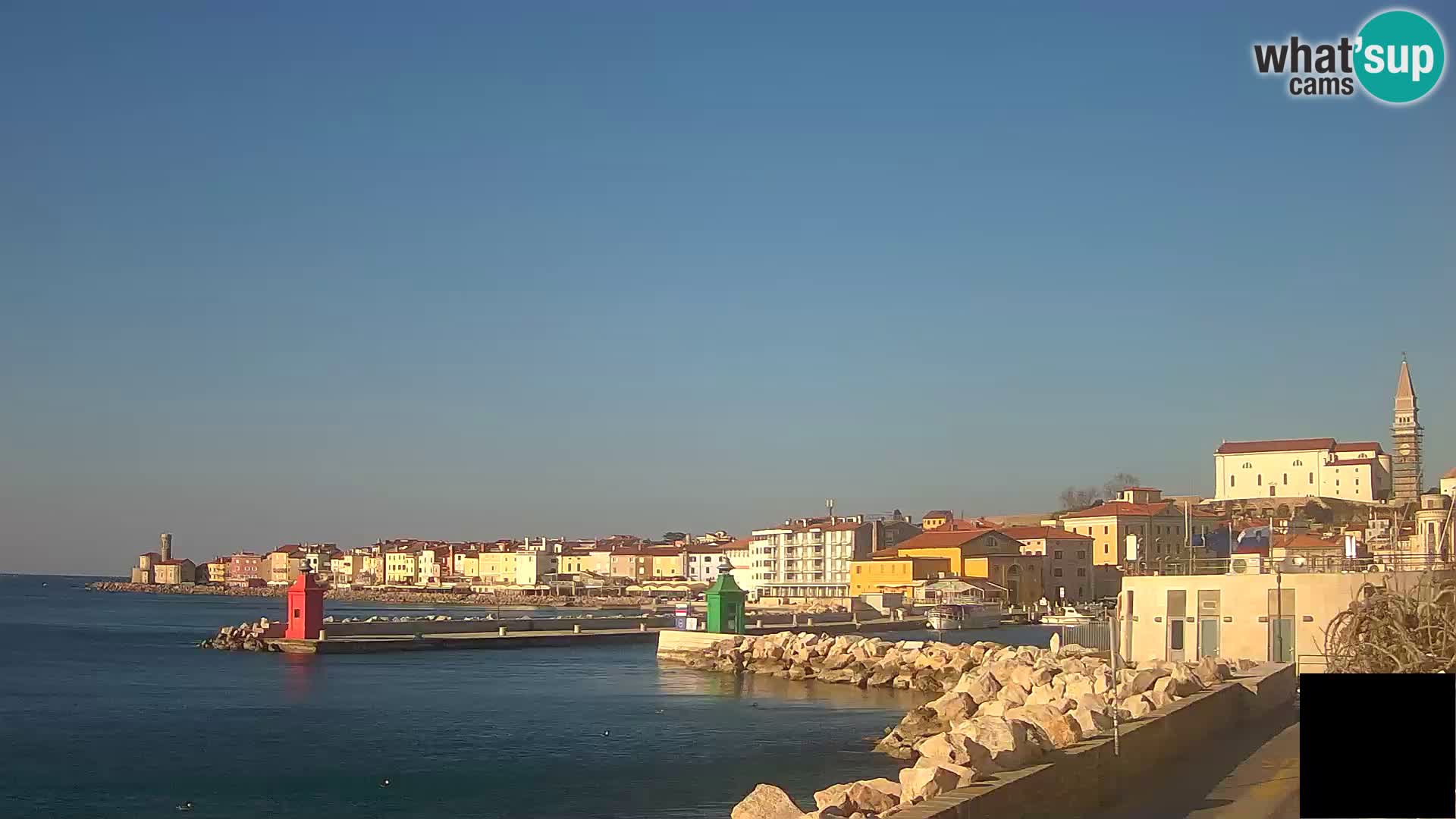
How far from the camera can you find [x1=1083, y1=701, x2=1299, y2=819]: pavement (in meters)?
10.4

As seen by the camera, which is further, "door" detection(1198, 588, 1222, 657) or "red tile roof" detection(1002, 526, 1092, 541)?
"red tile roof" detection(1002, 526, 1092, 541)

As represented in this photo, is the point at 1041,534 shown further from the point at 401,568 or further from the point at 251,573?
the point at 251,573

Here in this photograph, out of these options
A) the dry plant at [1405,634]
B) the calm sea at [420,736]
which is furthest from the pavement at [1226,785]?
the calm sea at [420,736]

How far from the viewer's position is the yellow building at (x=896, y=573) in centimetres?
8250

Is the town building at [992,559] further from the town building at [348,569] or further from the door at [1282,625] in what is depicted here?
the town building at [348,569]

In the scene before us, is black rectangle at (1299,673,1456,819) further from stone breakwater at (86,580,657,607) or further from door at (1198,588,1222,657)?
stone breakwater at (86,580,657,607)

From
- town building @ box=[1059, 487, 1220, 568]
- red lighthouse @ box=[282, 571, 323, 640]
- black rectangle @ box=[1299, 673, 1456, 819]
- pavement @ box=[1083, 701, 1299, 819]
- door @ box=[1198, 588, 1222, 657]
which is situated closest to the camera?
black rectangle @ box=[1299, 673, 1456, 819]

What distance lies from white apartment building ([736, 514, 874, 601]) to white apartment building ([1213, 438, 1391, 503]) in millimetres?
32324

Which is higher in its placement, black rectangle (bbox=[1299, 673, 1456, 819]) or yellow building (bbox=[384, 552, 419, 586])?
black rectangle (bbox=[1299, 673, 1456, 819])

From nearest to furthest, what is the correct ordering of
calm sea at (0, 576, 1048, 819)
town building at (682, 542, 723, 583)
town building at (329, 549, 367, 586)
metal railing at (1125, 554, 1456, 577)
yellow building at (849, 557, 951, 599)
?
calm sea at (0, 576, 1048, 819) < metal railing at (1125, 554, 1456, 577) < yellow building at (849, 557, 951, 599) < town building at (682, 542, 723, 583) < town building at (329, 549, 367, 586)

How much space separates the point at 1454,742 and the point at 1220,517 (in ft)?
293

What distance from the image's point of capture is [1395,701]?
3.01m

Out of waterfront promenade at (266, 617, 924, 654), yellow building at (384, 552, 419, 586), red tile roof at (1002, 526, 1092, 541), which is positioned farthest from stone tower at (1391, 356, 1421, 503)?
yellow building at (384, 552, 419, 586)

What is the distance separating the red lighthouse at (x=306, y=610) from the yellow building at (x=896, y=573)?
37.1m
